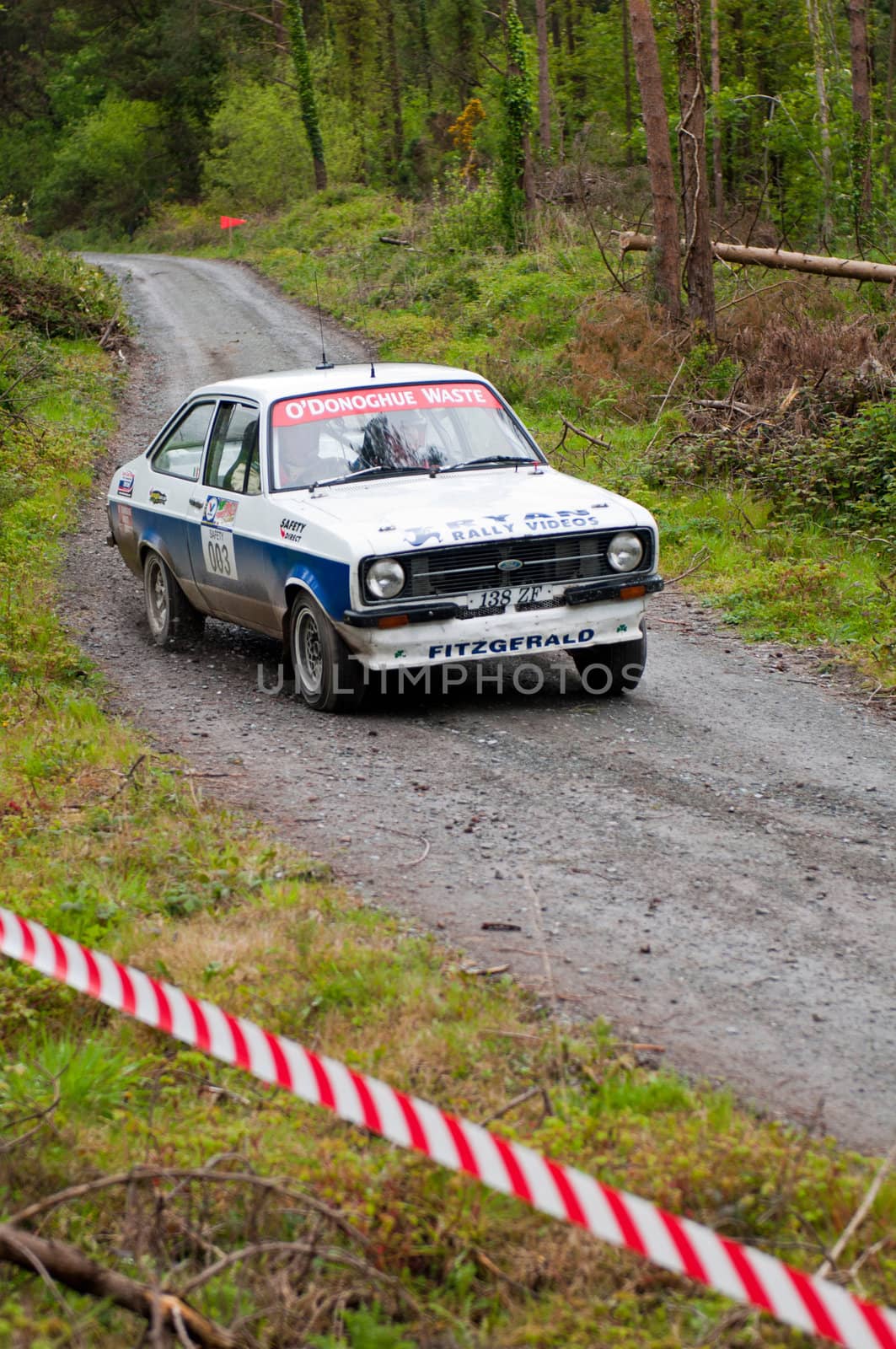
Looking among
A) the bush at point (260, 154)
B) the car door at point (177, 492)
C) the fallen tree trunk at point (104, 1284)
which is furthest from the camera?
the bush at point (260, 154)

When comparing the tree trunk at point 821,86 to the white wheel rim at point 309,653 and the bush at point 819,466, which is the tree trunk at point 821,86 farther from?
the white wheel rim at point 309,653

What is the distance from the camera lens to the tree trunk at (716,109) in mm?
36250

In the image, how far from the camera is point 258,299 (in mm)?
33781

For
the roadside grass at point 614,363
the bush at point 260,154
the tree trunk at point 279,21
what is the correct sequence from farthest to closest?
1. the tree trunk at point 279,21
2. the bush at point 260,154
3. the roadside grass at point 614,363

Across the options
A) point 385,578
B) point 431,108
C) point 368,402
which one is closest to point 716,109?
point 368,402

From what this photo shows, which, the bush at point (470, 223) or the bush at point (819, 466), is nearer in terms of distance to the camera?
the bush at point (819, 466)

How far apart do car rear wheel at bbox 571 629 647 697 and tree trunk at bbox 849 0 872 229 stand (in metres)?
15.8

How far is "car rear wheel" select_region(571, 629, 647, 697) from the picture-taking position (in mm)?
8095

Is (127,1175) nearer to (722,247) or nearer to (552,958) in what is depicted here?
(552,958)

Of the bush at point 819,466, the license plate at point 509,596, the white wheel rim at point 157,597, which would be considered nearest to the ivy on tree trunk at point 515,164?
the bush at point 819,466

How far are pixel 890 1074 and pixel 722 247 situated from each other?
18.3 metres

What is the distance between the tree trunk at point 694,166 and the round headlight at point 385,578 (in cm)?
1153

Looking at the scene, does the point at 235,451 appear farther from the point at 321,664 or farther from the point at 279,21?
the point at 279,21

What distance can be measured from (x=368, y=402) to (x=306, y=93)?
4495 cm
